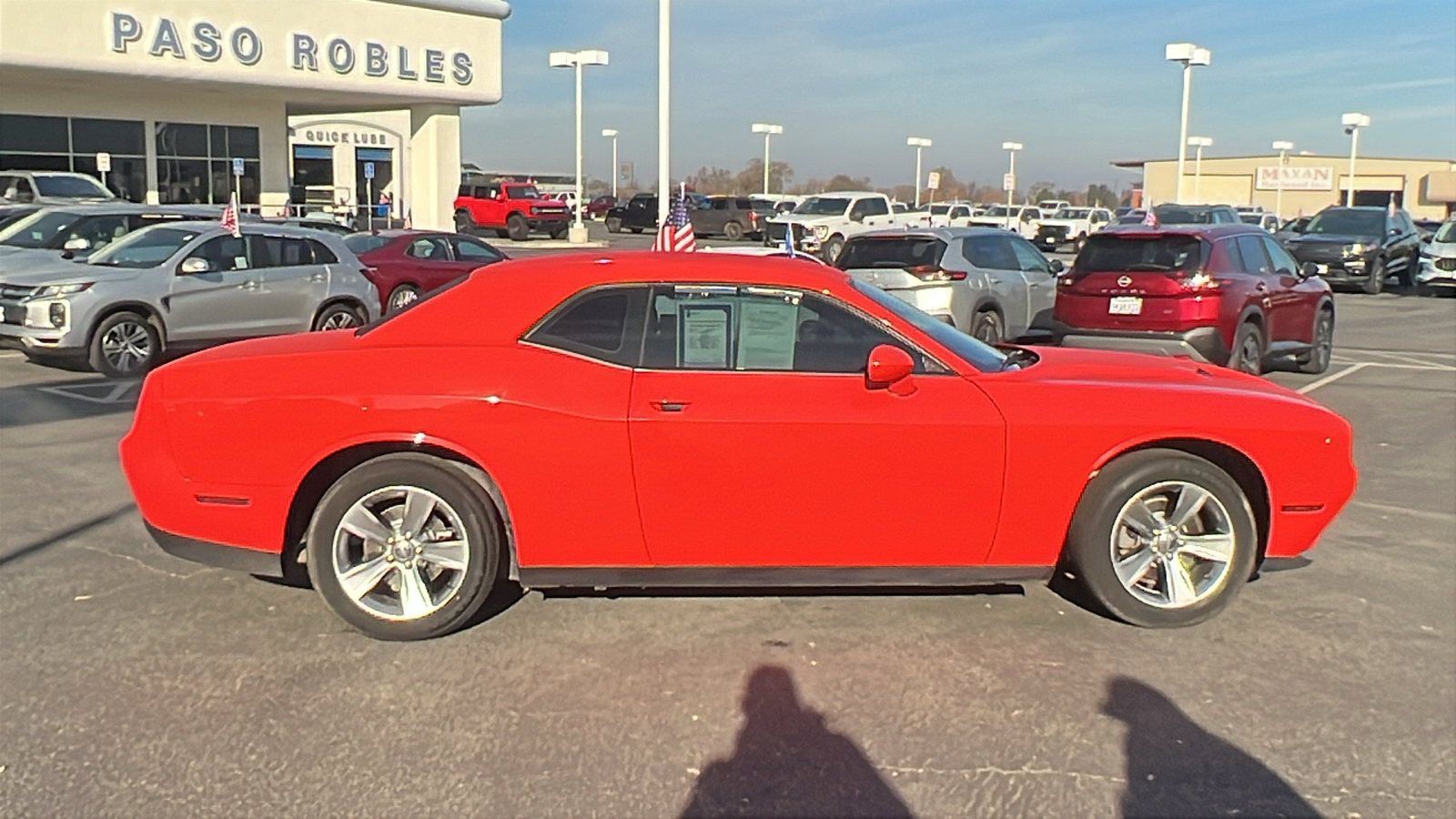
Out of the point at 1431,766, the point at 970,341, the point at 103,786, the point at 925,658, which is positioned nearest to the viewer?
the point at 103,786

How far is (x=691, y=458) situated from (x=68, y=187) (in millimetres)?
22449

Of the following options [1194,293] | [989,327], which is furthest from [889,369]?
[989,327]

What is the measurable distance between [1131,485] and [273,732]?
3.28 meters

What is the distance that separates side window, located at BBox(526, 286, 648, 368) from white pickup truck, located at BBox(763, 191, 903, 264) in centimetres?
3022

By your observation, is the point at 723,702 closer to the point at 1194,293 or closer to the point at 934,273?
the point at 1194,293

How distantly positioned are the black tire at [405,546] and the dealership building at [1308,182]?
90.5m

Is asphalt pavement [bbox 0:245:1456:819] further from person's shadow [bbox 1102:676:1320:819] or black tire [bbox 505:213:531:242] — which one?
black tire [bbox 505:213:531:242]

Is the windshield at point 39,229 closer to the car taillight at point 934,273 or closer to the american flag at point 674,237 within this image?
the american flag at point 674,237

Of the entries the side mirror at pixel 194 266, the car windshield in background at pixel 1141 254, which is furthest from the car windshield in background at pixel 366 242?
the car windshield in background at pixel 1141 254

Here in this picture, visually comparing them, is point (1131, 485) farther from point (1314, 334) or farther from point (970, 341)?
point (1314, 334)

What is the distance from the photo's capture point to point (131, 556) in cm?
605

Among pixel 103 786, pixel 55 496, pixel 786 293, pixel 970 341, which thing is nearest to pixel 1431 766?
pixel 970 341

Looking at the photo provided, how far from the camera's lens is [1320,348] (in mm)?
13258

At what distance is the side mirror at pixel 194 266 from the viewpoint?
493 inches
